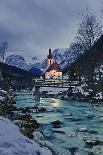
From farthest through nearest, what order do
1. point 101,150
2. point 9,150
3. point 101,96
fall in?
1. point 101,96
2. point 101,150
3. point 9,150

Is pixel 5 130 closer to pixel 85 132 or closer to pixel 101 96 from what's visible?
pixel 85 132

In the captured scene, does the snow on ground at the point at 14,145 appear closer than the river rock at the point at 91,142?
Yes

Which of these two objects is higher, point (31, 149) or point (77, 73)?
point (77, 73)

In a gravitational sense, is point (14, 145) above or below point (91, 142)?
above

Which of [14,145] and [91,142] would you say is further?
[91,142]

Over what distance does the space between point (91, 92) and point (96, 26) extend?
14718 millimetres

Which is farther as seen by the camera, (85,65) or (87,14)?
(85,65)

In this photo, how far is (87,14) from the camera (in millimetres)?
61125

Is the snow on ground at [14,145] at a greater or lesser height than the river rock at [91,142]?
greater

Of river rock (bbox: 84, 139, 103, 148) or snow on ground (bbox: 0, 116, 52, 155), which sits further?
river rock (bbox: 84, 139, 103, 148)

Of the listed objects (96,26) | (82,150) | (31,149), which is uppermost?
(96,26)

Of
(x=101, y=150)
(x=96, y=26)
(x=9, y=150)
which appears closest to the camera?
(x=9, y=150)

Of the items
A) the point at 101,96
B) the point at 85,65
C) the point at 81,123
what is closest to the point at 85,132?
the point at 81,123

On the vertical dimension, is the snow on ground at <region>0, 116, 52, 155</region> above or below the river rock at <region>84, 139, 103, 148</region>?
above
